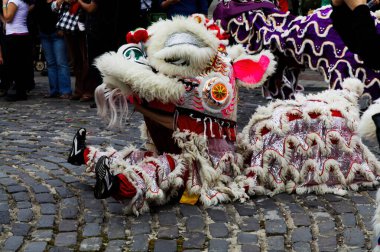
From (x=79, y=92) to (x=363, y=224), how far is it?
590cm

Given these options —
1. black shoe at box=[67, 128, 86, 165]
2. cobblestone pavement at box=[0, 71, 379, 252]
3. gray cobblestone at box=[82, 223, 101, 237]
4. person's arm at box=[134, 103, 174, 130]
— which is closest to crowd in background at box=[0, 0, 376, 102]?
cobblestone pavement at box=[0, 71, 379, 252]

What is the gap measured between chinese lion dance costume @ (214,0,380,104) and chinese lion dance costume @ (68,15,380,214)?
1.69m

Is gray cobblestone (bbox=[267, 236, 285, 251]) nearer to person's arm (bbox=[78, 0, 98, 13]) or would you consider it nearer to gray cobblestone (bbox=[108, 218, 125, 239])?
gray cobblestone (bbox=[108, 218, 125, 239])

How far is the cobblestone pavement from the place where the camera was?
3701mm

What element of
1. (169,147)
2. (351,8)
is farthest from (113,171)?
(351,8)

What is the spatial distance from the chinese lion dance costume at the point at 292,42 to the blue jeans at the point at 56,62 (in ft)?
10.0

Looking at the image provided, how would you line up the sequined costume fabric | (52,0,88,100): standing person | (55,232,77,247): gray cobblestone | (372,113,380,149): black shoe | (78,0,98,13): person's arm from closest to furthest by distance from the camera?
(372,113,380,149): black shoe
(55,232,77,247): gray cobblestone
the sequined costume fabric
(78,0,98,13): person's arm
(52,0,88,100): standing person

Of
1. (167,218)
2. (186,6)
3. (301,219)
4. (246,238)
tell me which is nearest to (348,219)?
(301,219)

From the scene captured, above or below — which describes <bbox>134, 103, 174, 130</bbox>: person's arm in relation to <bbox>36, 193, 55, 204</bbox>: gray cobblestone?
above

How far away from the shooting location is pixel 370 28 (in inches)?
117

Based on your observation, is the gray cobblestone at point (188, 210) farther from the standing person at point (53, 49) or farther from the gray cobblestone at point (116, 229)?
the standing person at point (53, 49)

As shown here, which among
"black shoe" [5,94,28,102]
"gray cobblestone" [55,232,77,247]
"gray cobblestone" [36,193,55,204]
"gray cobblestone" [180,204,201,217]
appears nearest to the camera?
"gray cobblestone" [55,232,77,247]

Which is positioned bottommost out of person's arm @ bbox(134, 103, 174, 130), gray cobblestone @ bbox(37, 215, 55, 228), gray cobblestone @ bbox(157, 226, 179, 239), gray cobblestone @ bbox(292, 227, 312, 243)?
gray cobblestone @ bbox(292, 227, 312, 243)

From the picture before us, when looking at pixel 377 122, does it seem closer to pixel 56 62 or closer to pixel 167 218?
pixel 167 218
